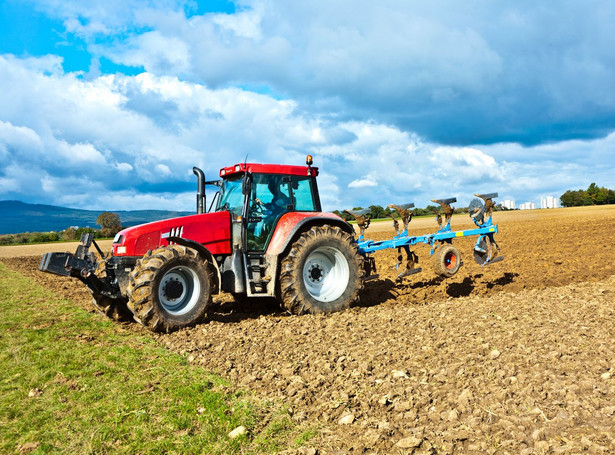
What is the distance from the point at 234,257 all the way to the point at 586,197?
283 feet

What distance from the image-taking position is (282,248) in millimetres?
7473

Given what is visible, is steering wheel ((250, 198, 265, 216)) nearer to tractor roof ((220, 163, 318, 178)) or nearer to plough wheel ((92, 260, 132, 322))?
tractor roof ((220, 163, 318, 178))

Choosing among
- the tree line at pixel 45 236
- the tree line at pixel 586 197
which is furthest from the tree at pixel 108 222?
the tree line at pixel 586 197

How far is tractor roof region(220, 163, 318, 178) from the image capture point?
25.0ft

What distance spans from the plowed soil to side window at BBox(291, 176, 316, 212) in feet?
6.13

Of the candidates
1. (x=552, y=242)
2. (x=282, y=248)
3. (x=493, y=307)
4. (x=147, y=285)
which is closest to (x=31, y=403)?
(x=147, y=285)

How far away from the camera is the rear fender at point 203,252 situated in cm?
707

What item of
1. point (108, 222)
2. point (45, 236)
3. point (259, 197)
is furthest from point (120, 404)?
point (45, 236)

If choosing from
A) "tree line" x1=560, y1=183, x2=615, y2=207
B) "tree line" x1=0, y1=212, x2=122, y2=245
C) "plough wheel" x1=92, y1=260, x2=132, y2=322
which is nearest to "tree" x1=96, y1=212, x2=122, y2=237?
"tree line" x1=0, y1=212, x2=122, y2=245

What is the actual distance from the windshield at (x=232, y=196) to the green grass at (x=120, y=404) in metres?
2.38

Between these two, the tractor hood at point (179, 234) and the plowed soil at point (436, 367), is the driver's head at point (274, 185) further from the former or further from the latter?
the plowed soil at point (436, 367)

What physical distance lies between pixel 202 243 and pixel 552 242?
14.1 metres

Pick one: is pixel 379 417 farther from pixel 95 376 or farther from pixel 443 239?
pixel 443 239

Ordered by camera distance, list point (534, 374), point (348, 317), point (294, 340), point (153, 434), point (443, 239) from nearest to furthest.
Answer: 1. point (153, 434)
2. point (534, 374)
3. point (294, 340)
4. point (348, 317)
5. point (443, 239)
